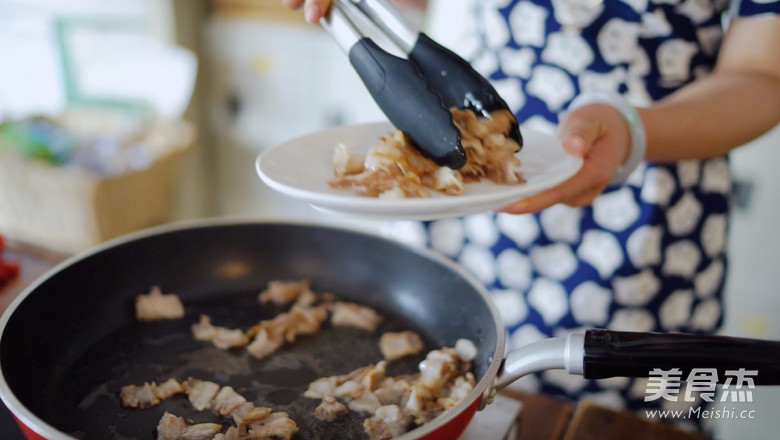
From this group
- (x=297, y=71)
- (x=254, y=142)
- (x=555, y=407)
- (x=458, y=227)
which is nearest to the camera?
(x=555, y=407)

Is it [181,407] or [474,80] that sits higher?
[474,80]

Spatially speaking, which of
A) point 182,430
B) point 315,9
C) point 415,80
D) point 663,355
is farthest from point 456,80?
point 182,430

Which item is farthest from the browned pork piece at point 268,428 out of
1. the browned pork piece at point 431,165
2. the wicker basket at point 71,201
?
the wicker basket at point 71,201

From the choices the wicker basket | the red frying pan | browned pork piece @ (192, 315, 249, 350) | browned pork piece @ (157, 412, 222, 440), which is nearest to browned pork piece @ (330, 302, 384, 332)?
the red frying pan

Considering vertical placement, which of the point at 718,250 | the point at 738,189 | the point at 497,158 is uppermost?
the point at 497,158

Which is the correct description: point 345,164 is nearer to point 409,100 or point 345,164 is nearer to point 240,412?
point 409,100

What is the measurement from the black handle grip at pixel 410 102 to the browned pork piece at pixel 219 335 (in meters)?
0.33

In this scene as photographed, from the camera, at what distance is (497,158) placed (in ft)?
1.93

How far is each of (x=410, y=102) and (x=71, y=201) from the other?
1.21 metres

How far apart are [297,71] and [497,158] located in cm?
136

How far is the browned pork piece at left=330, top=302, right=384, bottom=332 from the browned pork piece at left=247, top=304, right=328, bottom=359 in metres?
0.02

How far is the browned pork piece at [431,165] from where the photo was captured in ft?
1.81

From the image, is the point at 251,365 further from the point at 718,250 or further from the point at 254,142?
the point at 254,142

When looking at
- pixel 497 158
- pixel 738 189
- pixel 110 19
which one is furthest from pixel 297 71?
pixel 497 158
